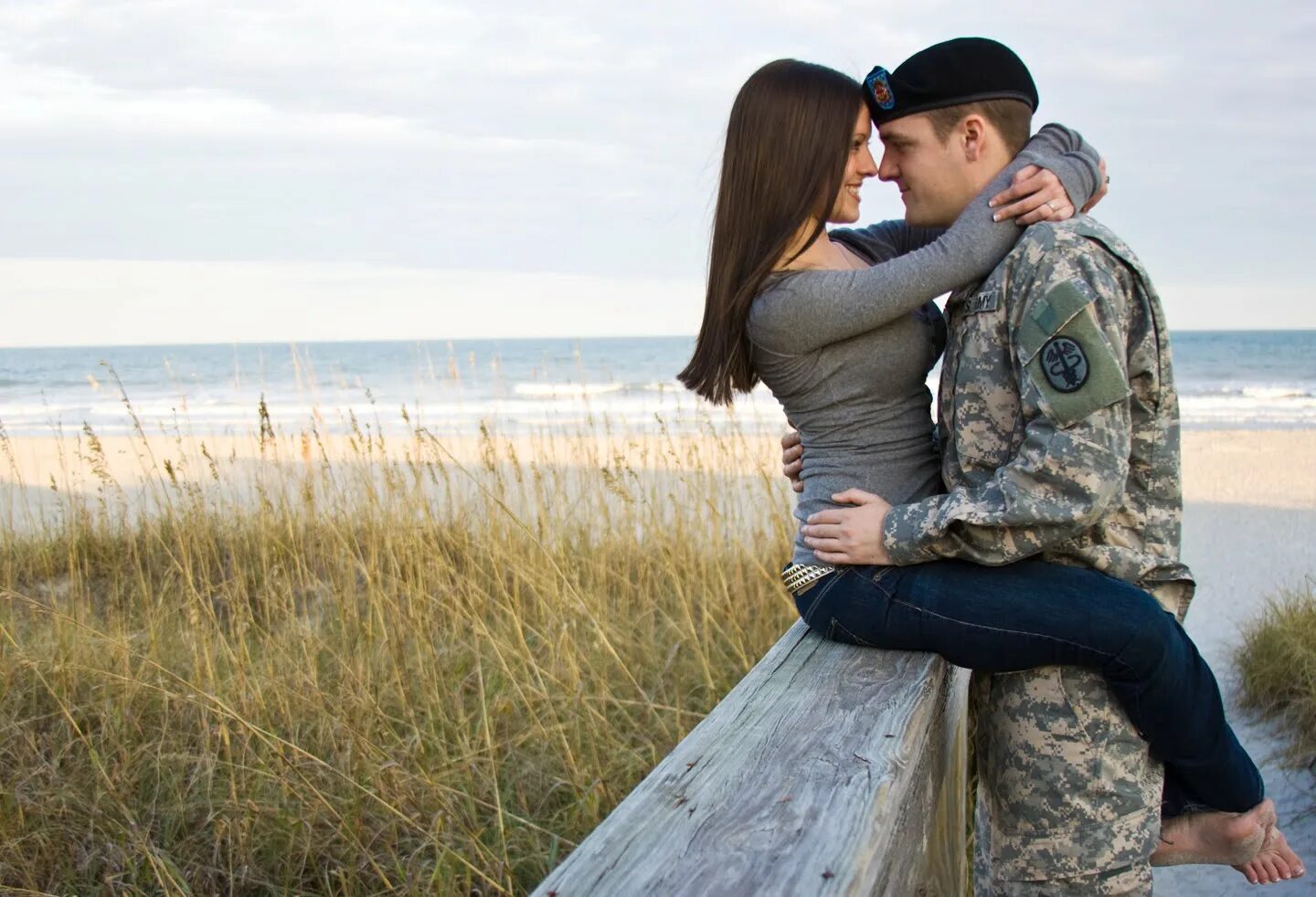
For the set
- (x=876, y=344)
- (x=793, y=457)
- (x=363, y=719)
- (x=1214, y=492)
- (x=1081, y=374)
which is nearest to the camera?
(x=1081, y=374)

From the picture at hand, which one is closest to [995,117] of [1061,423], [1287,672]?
[1061,423]

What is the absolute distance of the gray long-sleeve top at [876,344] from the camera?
1.84 metres

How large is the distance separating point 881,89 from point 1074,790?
4.06 feet

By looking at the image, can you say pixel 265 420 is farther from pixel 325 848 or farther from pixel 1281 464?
pixel 1281 464

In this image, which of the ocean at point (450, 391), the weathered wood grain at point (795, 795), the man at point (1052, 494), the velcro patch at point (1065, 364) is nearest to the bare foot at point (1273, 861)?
the man at point (1052, 494)

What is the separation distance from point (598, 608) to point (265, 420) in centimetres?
139

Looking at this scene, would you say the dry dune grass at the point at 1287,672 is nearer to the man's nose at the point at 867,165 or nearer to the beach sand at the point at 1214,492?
the beach sand at the point at 1214,492

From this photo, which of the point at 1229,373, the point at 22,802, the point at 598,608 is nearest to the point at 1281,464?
the point at 598,608

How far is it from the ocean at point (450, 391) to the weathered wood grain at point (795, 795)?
4.40 meters

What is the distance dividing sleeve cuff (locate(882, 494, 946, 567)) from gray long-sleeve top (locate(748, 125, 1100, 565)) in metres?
0.14

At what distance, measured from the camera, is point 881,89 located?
199 centimetres

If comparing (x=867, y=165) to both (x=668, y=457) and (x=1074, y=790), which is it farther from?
(x=668, y=457)

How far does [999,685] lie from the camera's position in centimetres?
186

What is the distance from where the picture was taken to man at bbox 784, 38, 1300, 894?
1644 mm
